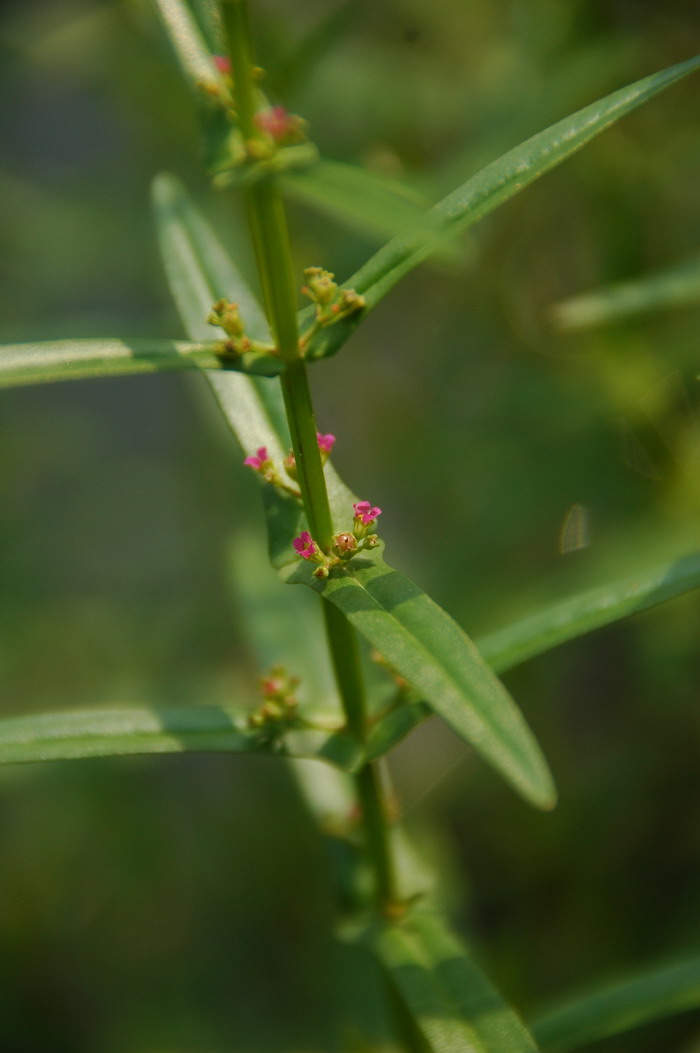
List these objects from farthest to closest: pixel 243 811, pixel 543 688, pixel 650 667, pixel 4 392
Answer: pixel 4 392 < pixel 243 811 < pixel 543 688 < pixel 650 667

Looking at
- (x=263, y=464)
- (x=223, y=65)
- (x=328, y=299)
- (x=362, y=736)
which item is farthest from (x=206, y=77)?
(x=362, y=736)

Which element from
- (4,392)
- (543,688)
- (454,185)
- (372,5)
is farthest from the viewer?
(4,392)

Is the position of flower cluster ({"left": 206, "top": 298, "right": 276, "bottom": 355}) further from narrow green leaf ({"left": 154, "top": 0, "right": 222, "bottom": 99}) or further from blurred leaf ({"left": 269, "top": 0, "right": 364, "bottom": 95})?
blurred leaf ({"left": 269, "top": 0, "right": 364, "bottom": 95})

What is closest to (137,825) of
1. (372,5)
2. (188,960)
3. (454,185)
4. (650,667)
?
(188,960)

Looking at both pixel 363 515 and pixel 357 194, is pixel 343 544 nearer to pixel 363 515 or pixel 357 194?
pixel 363 515

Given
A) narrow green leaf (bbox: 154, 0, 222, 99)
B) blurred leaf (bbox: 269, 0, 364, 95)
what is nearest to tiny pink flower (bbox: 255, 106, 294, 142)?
narrow green leaf (bbox: 154, 0, 222, 99)

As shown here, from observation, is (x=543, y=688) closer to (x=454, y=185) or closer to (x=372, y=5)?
Result: (x=454, y=185)
